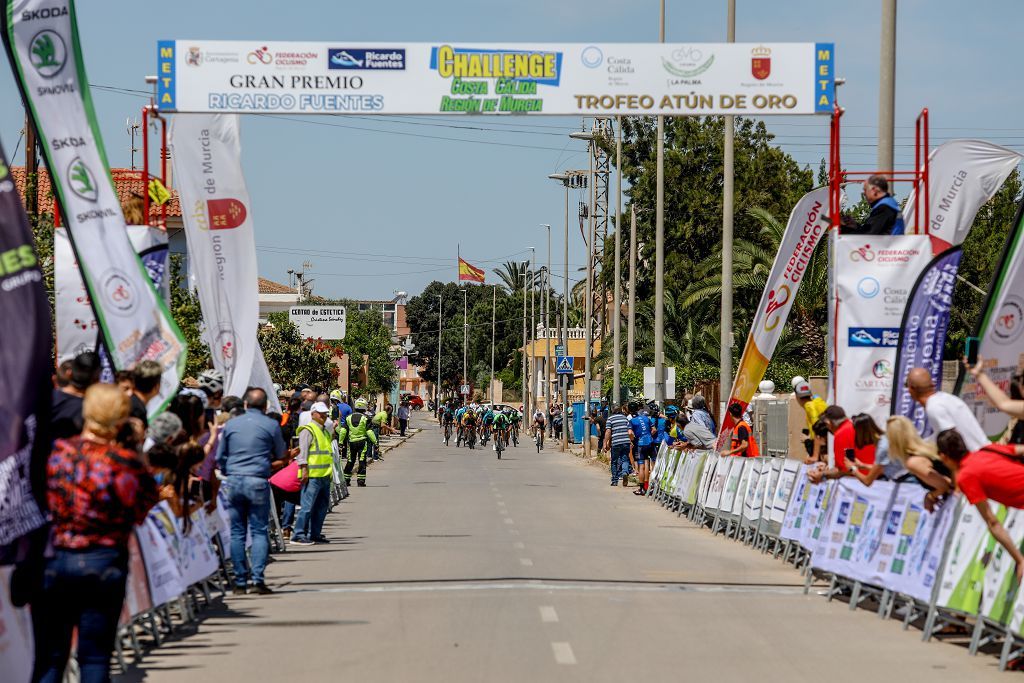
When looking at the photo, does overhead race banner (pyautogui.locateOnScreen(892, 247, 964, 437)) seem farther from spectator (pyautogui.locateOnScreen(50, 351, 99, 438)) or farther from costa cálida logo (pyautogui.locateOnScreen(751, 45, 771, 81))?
spectator (pyautogui.locateOnScreen(50, 351, 99, 438))

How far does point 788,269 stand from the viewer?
21.2 m

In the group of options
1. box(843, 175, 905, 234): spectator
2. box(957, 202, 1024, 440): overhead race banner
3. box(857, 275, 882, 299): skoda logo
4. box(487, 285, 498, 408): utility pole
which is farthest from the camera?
box(487, 285, 498, 408): utility pole

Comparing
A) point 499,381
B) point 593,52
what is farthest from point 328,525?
point 499,381

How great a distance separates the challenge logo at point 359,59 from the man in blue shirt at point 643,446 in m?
17.1

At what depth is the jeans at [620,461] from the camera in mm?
34906

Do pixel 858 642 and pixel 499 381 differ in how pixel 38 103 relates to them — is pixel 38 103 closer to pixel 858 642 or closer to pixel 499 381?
pixel 858 642

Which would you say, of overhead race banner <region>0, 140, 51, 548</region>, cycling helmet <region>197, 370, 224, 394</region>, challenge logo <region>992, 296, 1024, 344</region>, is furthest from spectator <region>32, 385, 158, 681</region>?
cycling helmet <region>197, 370, 224, 394</region>

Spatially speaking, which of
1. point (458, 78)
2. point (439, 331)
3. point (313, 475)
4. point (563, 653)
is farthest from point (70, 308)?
point (439, 331)

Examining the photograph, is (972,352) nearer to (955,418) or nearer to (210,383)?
(955,418)

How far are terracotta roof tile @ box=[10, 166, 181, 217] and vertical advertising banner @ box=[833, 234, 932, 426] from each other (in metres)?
7.35

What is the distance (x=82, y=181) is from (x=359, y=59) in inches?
207

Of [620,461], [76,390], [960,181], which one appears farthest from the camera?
[620,461]

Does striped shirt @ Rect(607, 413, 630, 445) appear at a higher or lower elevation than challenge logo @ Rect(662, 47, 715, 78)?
lower

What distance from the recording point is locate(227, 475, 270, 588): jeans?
14641 millimetres
